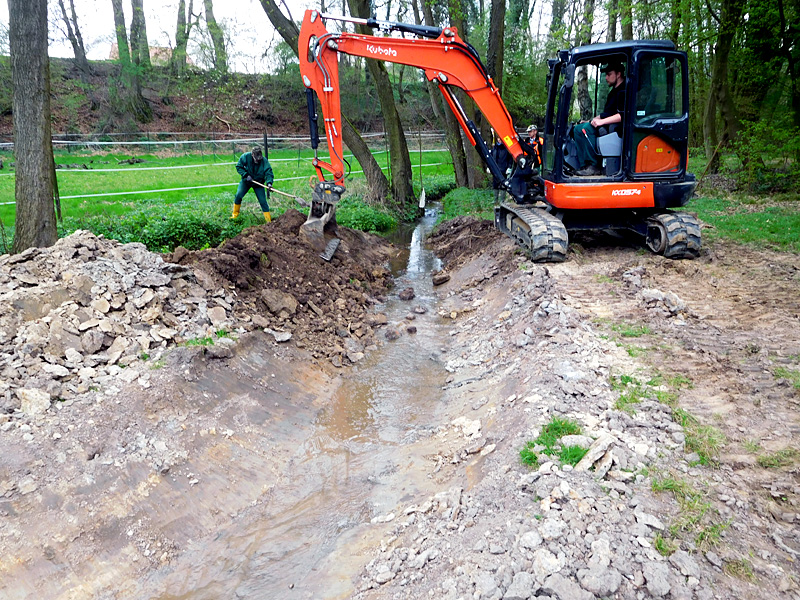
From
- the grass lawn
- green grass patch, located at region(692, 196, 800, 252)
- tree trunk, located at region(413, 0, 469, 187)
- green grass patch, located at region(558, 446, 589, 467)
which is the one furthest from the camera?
tree trunk, located at region(413, 0, 469, 187)

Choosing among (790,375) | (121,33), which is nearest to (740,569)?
(790,375)

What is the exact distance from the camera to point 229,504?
428cm

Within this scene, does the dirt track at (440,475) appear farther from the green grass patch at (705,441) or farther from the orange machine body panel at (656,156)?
the orange machine body panel at (656,156)

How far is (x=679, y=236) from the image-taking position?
773cm

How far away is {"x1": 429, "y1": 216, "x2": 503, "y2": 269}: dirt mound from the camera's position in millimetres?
10523

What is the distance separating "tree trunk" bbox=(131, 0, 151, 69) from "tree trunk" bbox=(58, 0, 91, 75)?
2.52 meters

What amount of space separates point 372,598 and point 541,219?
6.24 meters

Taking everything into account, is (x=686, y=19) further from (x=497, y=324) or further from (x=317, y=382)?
(x=317, y=382)

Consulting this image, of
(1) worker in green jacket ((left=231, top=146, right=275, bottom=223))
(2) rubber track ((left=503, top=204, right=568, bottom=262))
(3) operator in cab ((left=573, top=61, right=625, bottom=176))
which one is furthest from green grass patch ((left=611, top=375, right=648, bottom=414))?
(1) worker in green jacket ((left=231, top=146, right=275, bottom=223))

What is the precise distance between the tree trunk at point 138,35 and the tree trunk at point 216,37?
130 inches

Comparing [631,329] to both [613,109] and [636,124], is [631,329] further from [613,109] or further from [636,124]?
[613,109]

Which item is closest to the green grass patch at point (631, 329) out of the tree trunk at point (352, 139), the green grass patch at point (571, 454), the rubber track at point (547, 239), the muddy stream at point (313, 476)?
the muddy stream at point (313, 476)

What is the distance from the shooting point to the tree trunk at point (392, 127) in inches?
554

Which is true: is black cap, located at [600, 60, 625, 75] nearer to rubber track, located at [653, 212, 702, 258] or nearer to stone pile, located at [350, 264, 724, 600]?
rubber track, located at [653, 212, 702, 258]
